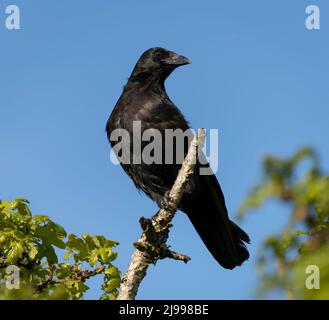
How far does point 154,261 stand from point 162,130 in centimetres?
194

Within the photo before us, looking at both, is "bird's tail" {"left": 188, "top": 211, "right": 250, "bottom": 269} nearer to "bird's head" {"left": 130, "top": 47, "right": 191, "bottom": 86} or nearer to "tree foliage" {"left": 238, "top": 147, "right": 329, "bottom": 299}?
"bird's head" {"left": 130, "top": 47, "right": 191, "bottom": 86}

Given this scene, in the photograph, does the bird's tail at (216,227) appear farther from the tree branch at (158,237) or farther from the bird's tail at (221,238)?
the tree branch at (158,237)

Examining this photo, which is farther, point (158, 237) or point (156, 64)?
point (156, 64)

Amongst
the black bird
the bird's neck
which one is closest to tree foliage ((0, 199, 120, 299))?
the black bird

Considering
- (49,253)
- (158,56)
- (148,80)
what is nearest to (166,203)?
(49,253)

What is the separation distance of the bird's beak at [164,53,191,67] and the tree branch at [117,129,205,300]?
9.45 feet

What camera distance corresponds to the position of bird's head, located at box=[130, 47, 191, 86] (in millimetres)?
6906

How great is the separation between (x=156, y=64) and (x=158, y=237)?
10.4 feet

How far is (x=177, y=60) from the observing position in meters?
6.97

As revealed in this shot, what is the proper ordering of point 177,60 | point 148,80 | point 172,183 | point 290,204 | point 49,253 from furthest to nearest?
1. point 177,60
2. point 148,80
3. point 172,183
4. point 49,253
5. point 290,204

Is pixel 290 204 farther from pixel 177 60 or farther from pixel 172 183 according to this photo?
pixel 177 60

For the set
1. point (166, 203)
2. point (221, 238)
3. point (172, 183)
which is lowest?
point (221, 238)

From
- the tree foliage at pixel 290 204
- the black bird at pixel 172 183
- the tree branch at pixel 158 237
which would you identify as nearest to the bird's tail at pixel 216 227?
the black bird at pixel 172 183

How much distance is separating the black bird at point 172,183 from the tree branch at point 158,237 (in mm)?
1306
